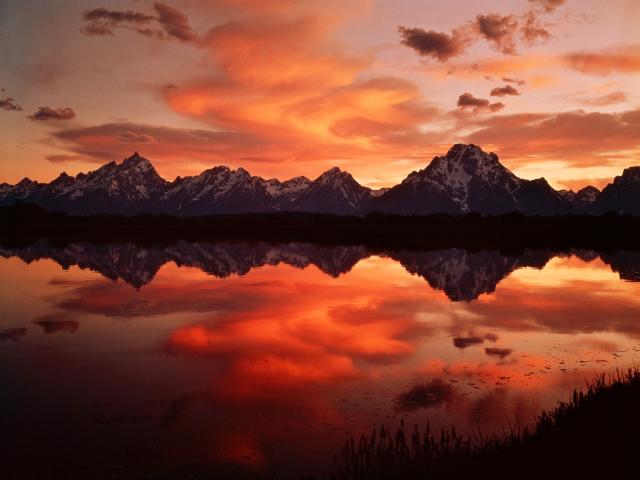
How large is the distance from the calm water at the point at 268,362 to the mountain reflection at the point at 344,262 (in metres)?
2.24

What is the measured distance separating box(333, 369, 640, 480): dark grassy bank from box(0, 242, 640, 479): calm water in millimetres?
1632

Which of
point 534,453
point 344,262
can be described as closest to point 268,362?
point 534,453

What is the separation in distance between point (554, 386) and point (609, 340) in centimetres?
1062

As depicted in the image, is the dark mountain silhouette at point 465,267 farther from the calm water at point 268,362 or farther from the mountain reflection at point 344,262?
the calm water at point 268,362

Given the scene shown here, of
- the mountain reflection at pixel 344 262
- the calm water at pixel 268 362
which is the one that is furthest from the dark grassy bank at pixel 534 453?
the mountain reflection at pixel 344 262

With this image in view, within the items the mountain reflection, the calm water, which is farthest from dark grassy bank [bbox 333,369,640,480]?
the mountain reflection

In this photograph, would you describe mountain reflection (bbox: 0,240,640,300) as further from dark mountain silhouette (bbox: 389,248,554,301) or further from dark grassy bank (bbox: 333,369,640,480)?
dark grassy bank (bbox: 333,369,640,480)

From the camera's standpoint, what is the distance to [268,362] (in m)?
25.9

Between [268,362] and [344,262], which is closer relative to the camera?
[268,362]

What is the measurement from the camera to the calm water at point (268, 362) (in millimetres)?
16609

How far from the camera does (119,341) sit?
96.1 feet

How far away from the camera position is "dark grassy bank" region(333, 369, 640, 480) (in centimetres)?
1341

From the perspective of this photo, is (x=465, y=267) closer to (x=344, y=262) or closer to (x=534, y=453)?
(x=344, y=262)

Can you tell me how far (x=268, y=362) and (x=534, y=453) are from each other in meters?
14.0
